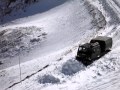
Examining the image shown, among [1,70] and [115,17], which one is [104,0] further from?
[1,70]

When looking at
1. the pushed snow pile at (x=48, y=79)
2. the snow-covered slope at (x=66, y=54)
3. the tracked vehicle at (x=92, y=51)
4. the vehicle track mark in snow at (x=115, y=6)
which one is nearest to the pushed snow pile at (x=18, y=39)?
the snow-covered slope at (x=66, y=54)

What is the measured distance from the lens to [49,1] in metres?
60.9

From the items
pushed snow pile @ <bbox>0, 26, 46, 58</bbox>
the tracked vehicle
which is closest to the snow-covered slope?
the tracked vehicle

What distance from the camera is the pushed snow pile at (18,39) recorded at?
4466 centimetres

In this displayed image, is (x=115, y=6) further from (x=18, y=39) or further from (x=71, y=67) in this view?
(x=71, y=67)

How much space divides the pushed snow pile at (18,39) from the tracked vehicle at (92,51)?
15746 millimetres

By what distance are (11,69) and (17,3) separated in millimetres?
29600

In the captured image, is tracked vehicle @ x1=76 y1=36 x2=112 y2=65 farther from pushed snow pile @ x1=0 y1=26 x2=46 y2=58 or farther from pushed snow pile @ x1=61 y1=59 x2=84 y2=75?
pushed snow pile @ x1=0 y1=26 x2=46 y2=58

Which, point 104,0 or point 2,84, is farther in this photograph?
point 104,0

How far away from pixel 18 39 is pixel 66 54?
1526cm

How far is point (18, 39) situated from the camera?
47.1 metres

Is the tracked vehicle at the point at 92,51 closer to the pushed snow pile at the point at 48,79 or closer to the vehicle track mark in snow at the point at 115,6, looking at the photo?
the pushed snow pile at the point at 48,79

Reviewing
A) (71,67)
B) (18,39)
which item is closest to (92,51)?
(71,67)

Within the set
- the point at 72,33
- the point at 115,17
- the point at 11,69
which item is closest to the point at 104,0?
the point at 115,17
